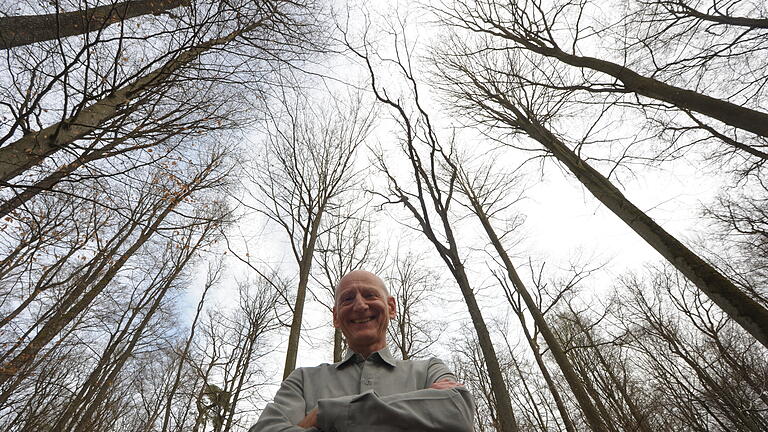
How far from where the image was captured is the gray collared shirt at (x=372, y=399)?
1052 mm


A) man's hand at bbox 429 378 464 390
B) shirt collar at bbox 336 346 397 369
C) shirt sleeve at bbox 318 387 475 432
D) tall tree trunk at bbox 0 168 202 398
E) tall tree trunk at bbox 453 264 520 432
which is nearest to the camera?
shirt sleeve at bbox 318 387 475 432

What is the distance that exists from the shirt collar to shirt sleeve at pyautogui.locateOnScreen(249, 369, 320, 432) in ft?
0.74

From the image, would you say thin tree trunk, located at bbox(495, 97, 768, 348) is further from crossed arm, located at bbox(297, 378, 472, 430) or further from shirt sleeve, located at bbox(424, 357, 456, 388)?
crossed arm, located at bbox(297, 378, 472, 430)

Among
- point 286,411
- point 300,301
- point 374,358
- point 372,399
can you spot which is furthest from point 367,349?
point 300,301

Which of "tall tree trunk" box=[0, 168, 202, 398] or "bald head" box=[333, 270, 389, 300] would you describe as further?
"tall tree trunk" box=[0, 168, 202, 398]

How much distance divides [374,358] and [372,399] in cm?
51

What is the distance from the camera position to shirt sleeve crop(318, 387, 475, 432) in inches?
41.1

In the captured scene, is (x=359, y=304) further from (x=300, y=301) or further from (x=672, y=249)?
(x=672, y=249)

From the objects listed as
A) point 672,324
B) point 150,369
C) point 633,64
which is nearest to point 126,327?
point 150,369

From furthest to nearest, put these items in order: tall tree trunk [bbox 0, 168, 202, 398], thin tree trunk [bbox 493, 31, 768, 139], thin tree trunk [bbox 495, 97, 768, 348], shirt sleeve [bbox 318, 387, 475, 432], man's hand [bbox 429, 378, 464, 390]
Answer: tall tree trunk [bbox 0, 168, 202, 398] → thin tree trunk [bbox 493, 31, 768, 139] → thin tree trunk [bbox 495, 97, 768, 348] → man's hand [bbox 429, 378, 464, 390] → shirt sleeve [bbox 318, 387, 475, 432]

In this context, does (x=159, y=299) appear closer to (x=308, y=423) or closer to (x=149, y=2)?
(x=149, y=2)

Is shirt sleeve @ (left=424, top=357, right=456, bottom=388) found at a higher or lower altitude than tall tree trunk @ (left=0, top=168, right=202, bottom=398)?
lower

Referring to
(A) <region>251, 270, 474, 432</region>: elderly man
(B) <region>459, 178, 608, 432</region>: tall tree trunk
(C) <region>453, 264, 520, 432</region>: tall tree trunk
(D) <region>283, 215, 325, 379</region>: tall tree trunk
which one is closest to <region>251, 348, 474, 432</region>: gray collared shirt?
(A) <region>251, 270, 474, 432</region>: elderly man

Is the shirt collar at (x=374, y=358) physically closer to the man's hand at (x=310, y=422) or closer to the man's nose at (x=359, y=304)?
the man's nose at (x=359, y=304)
